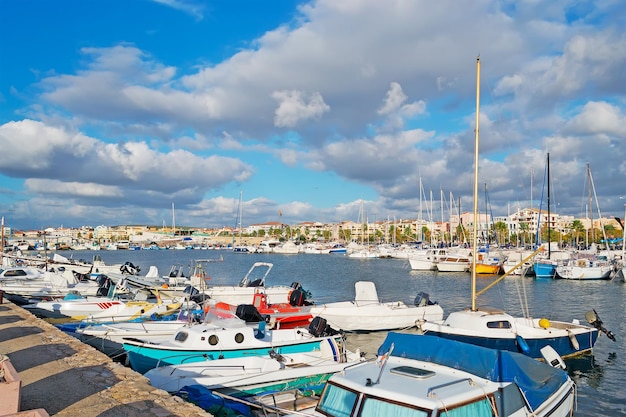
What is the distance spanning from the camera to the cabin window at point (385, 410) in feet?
25.0

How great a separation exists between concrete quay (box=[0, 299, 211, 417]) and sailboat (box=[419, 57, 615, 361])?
13.1 m

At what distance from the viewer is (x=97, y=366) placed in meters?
11.7

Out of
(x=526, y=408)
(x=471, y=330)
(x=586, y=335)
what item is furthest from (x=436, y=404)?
(x=586, y=335)

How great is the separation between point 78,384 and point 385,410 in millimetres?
6565

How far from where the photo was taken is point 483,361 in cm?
1022

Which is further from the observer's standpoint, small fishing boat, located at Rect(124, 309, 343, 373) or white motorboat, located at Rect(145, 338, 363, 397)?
small fishing boat, located at Rect(124, 309, 343, 373)

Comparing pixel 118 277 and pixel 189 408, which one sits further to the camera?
pixel 118 277

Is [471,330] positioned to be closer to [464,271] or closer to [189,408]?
[189,408]

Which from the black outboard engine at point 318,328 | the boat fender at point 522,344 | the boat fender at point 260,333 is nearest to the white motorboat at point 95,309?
the boat fender at point 260,333

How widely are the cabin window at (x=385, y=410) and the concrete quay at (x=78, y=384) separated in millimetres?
2911

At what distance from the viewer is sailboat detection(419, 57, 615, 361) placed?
62.9 feet

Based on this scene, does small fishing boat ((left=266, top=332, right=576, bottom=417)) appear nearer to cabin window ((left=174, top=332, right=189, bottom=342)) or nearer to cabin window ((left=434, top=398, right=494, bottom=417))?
cabin window ((left=434, top=398, right=494, bottom=417))

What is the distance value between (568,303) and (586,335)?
2178 cm

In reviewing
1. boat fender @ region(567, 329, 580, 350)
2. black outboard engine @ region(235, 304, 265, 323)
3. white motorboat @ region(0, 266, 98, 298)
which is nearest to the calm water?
boat fender @ region(567, 329, 580, 350)
